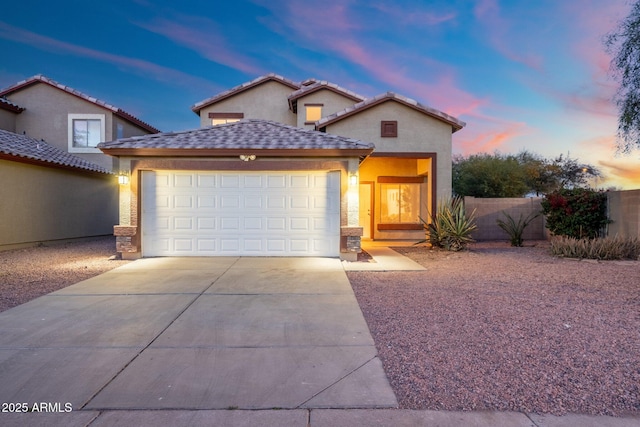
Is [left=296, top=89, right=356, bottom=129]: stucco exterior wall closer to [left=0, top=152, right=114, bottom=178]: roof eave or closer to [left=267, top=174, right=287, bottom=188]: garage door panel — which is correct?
[left=267, top=174, right=287, bottom=188]: garage door panel

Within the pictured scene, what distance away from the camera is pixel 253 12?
2078 cm

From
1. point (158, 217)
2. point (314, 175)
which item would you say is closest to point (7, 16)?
point (158, 217)

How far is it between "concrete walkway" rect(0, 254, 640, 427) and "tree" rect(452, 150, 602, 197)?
2273cm

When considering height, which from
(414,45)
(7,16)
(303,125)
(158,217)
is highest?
(7,16)

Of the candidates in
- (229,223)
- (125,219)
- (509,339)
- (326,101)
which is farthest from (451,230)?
(125,219)

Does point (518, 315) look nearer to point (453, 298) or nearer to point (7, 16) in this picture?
point (453, 298)

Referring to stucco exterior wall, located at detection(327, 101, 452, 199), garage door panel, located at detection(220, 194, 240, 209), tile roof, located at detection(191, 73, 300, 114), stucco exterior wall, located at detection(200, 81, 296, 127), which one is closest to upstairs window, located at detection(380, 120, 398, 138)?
stucco exterior wall, located at detection(327, 101, 452, 199)

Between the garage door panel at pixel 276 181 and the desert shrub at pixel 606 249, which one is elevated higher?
the garage door panel at pixel 276 181

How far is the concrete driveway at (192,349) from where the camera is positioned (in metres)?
3.14

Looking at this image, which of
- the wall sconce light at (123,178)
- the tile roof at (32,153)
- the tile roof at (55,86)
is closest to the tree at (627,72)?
the wall sconce light at (123,178)

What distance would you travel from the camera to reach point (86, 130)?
19969 mm

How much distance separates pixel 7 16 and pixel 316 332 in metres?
25.6

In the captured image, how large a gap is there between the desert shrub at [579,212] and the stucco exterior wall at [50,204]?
62.4ft

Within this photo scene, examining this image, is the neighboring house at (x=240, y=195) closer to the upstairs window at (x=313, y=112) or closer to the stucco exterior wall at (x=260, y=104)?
the upstairs window at (x=313, y=112)
